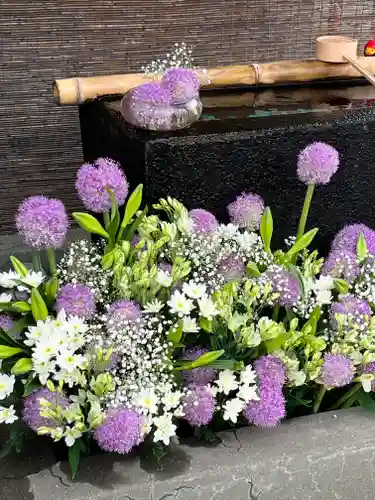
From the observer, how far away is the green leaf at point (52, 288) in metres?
1.20

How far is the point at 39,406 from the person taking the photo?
1103 millimetres

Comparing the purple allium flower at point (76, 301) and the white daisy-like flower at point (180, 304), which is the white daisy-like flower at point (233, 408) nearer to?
the white daisy-like flower at point (180, 304)

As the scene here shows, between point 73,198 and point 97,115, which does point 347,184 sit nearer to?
point 97,115

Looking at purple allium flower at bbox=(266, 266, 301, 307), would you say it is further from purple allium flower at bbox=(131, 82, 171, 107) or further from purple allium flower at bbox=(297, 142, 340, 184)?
purple allium flower at bbox=(131, 82, 171, 107)

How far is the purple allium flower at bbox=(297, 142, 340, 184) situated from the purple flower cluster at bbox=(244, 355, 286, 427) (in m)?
0.42

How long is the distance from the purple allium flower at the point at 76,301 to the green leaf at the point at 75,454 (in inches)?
9.2

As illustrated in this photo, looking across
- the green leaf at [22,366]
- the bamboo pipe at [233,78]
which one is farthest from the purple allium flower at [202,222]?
the bamboo pipe at [233,78]

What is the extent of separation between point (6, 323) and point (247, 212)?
574 mm

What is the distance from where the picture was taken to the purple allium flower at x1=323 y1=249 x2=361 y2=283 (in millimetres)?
1340

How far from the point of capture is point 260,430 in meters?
1.24

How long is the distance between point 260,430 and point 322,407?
0.20 meters

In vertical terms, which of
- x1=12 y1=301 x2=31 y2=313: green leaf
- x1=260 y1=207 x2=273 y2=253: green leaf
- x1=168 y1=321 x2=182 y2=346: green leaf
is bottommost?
x1=168 y1=321 x2=182 y2=346: green leaf

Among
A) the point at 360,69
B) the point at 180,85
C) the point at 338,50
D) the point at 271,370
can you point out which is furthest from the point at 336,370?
the point at 338,50

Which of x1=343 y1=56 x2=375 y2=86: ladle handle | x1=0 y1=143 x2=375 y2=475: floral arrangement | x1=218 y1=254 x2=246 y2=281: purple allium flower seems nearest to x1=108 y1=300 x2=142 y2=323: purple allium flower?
x1=0 y1=143 x2=375 y2=475: floral arrangement
